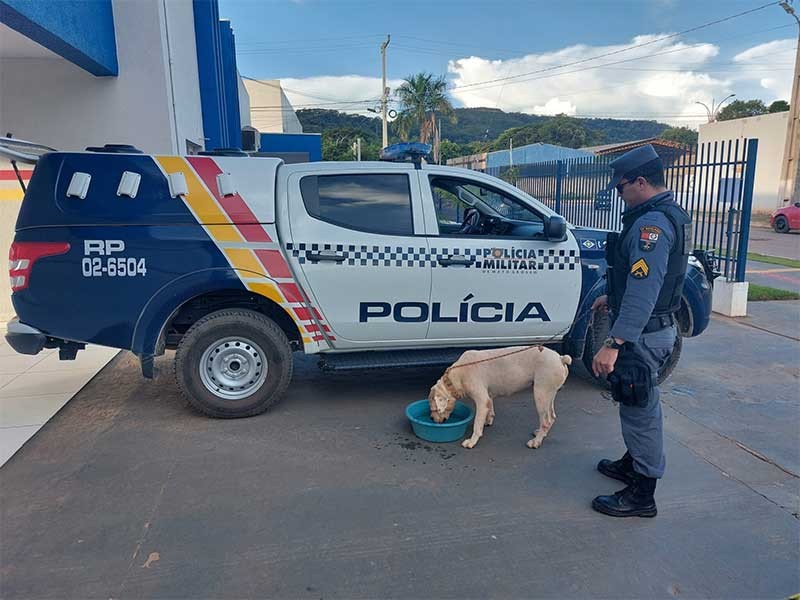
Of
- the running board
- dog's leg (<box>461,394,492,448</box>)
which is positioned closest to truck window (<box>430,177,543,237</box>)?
the running board

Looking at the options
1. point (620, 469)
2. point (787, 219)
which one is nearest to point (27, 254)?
point (620, 469)

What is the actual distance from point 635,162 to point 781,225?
23078 millimetres

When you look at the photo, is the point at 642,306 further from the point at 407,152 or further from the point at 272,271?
the point at 407,152

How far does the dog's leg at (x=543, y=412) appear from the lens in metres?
3.86

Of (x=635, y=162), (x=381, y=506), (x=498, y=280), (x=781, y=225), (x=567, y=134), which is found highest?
(x=567, y=134)

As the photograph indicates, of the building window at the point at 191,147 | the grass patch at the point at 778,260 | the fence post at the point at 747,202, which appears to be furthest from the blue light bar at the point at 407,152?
the grass patch at the point at 778,260

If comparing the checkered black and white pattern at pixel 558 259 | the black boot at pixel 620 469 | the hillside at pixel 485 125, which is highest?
the hillside at pixel 485 125

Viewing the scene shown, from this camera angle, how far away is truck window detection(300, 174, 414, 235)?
441 centimetres

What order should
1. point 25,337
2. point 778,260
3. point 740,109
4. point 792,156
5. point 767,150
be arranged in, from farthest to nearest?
point 740,109 → point 767,150 → point 792,156 → point 778,260 → point 25,337

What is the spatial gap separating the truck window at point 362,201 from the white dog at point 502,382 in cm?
126

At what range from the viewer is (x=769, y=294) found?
902 centimetres

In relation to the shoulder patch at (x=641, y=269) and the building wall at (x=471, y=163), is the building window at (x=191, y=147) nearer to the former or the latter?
the shoulder patch at (x=641, y=269)

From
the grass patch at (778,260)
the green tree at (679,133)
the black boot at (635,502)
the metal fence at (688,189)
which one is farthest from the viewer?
the green tree at (679,133)

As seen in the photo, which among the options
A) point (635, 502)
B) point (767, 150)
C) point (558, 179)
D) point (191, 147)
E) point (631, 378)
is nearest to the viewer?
point (631, 378)
